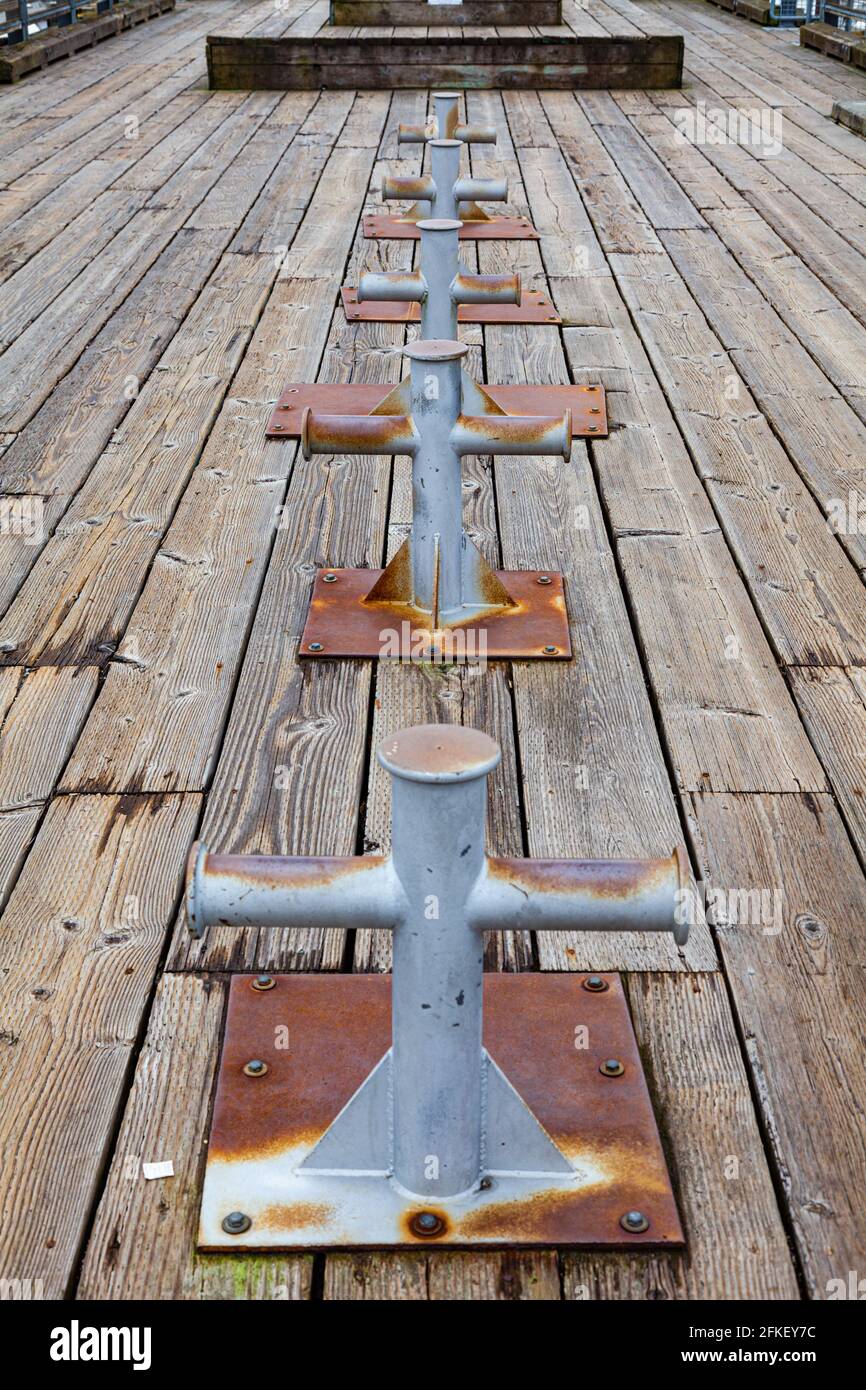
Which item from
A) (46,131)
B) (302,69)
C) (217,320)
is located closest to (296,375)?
(217,320)

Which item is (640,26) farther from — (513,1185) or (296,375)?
(513,1185)

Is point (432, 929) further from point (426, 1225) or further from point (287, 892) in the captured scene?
point (426, 1225)

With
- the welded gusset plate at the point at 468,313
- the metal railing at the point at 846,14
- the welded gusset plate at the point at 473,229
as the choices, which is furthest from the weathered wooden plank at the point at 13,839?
the metal railing at the point at 846,14

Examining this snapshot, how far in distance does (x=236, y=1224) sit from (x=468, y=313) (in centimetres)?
350

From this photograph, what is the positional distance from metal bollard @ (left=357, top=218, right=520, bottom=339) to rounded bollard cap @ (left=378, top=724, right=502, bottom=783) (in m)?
2.13

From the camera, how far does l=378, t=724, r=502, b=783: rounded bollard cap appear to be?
1.24 m

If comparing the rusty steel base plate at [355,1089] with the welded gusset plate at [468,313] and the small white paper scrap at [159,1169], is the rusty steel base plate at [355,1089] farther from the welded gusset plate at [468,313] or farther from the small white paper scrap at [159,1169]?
the welded gusset plate at [468,313]

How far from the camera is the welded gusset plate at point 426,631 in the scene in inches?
99.7

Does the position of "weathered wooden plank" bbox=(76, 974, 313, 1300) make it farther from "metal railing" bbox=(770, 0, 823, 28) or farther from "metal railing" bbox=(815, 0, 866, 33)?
"metal railing" bbox=(770, 0, 823, 28)

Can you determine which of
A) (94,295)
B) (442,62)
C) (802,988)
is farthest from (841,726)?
(442,62)

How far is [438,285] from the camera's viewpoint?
131 inches

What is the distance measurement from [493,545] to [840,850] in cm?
117

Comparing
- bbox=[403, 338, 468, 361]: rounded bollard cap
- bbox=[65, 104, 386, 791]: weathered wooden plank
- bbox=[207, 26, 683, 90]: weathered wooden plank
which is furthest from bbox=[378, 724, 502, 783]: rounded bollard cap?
bbox=[207, 26, 683, 90]: weathered wooden plank
